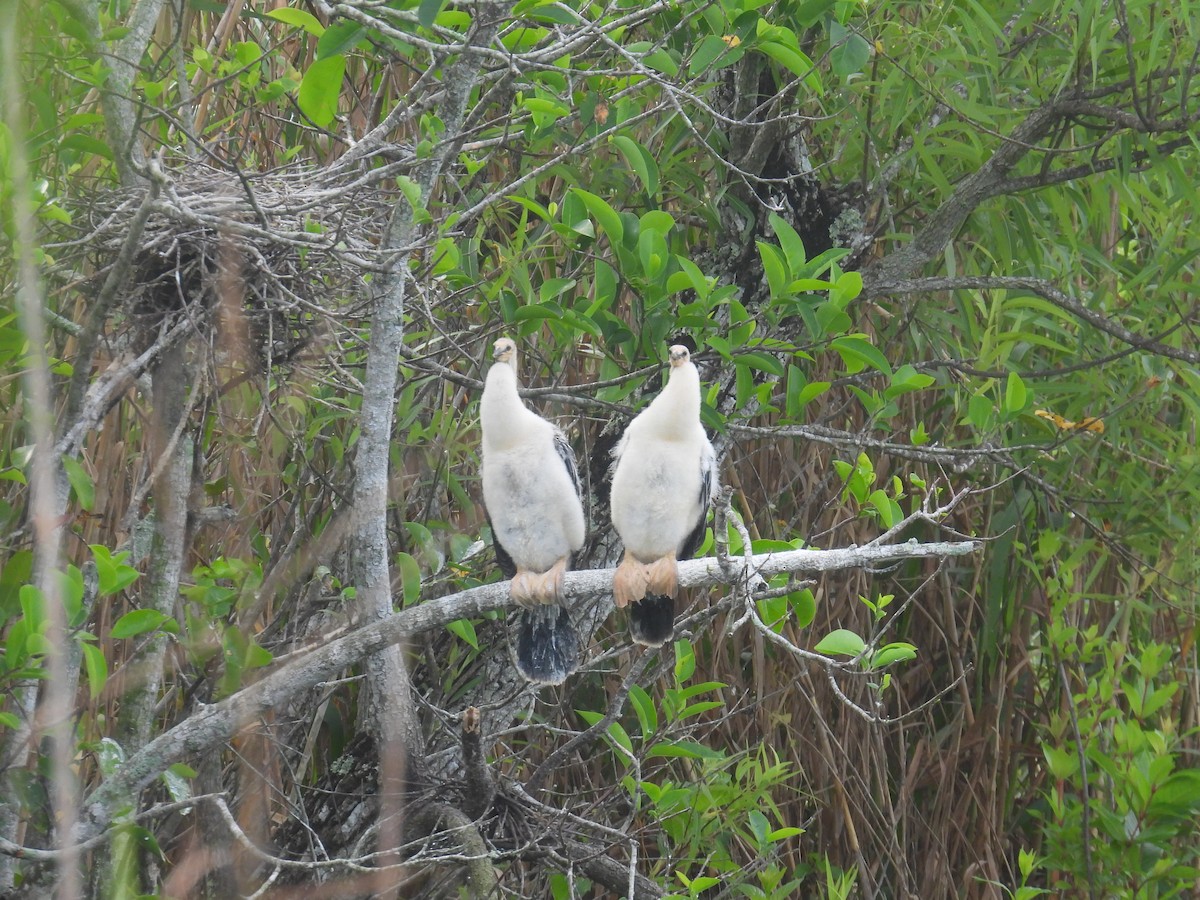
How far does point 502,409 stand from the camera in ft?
10.0

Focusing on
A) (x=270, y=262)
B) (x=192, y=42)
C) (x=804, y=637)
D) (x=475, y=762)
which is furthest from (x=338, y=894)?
(x=192, y=42)

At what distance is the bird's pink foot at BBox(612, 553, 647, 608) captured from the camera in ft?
9.71

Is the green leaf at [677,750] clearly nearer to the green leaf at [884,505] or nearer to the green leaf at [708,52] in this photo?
the green leaf at [884,505]

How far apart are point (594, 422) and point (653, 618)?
1.71m

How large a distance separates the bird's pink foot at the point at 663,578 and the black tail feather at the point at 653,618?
36 millimetres

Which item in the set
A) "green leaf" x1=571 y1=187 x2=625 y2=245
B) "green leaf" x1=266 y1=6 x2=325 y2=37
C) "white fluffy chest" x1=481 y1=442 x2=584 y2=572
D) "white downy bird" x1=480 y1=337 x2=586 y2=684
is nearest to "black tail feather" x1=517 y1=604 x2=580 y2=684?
"white downy bird" x1=480 y1=337 x2=586 y2=684

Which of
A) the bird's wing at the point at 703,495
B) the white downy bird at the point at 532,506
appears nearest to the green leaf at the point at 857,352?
the bird's wing at the point at 703,495

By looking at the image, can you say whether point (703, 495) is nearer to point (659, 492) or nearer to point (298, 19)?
point (659, 492)

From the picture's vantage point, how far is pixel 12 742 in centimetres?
255

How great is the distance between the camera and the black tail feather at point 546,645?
3053 millimetres

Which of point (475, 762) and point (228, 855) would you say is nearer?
point (475, 762)

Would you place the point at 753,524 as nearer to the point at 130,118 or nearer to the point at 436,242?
the point at 436,242

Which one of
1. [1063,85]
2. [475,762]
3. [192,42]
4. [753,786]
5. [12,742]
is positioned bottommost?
[753,786]

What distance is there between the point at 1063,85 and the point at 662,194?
1302mm
